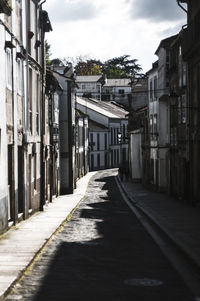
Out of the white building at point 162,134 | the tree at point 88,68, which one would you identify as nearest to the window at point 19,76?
the white building at point 162,134

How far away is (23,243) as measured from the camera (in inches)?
645

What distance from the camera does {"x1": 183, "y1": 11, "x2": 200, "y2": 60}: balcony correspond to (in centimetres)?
2860

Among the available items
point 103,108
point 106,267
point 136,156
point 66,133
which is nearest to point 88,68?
point 103,108

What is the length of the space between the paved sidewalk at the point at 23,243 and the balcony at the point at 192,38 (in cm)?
927

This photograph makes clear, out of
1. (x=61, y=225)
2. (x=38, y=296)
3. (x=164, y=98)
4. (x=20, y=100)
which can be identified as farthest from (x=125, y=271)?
(x=164, y=98)

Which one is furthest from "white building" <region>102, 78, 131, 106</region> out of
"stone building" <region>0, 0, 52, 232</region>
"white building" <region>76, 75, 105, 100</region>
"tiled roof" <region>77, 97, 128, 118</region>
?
"stone building" <region>0, 0, 52, 232</region>

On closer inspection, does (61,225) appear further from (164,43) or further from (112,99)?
(112,99)

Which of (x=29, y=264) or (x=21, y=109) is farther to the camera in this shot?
(x=21, y=109)

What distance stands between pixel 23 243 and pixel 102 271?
13.9 ft

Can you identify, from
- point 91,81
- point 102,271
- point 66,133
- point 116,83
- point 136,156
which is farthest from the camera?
point 116,83

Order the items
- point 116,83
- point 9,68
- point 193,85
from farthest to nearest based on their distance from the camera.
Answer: point 116,83 < point 193,85 < point 9,68

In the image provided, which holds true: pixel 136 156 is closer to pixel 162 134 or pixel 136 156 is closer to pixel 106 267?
pixel 162 134

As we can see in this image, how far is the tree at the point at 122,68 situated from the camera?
133250mm

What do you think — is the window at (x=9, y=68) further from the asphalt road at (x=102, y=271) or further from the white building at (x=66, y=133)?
the white building at (x=66, y=133)
